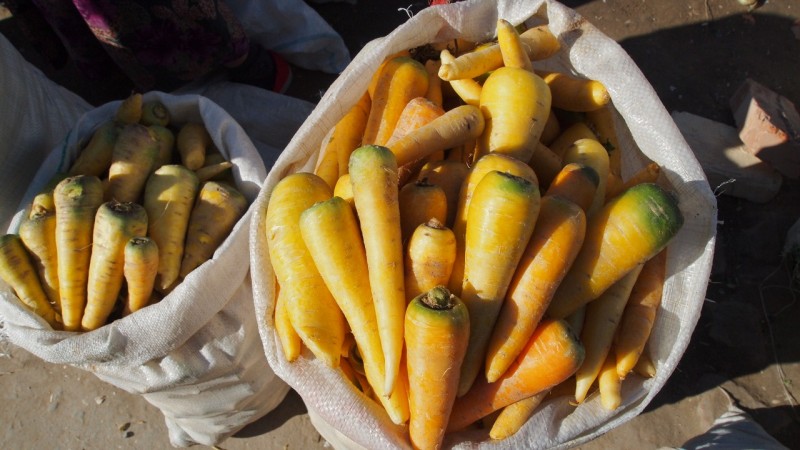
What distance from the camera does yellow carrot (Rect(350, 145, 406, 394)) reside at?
1.31 m

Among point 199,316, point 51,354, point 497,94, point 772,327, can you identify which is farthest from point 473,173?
point 772,327

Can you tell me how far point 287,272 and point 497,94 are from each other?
0.72m

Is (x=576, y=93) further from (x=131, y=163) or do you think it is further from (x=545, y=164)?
(x=131, y=163)

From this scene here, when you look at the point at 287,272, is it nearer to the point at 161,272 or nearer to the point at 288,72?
the point at 161,272

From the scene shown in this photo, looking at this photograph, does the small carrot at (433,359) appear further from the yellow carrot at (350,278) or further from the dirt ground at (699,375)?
the dirt ground at (699,375)

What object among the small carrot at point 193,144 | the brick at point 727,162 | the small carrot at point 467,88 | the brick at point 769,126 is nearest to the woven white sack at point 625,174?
the small carrot at point 467,88

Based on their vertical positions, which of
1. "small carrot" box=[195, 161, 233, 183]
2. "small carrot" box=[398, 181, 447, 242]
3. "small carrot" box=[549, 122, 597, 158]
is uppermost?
"small carrot" box=[398, 181, 447, 242]

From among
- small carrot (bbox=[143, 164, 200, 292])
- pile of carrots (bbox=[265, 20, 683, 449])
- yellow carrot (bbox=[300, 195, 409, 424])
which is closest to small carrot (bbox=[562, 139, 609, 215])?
pile of carrots (bbox=[265, 20, 683, 449])

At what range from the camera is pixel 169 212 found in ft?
6.01

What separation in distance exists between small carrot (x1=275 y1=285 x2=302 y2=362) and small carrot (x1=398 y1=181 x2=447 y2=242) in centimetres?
36

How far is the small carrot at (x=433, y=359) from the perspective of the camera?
1182 millimetres

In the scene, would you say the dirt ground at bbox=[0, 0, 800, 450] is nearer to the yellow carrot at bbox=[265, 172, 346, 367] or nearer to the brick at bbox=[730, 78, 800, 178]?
the brick at bbox=[730, 78, 800, 178]

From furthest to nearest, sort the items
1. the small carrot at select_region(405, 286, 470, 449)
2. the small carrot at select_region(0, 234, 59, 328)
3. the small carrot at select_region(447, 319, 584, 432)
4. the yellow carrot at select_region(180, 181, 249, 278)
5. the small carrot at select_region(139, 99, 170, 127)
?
the small carrot at select_region(139, 99, 170, 127) → the yellow carrot at select_region(180, 181, 249, 278) → the small carrot at select_region(0, 234, 59, 328) → the small carrot at select_region(447, 319, 584, 432) → the small carrot at select_region(405, 286, 470, 449)

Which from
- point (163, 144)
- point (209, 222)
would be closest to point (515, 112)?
point (209, 222)
